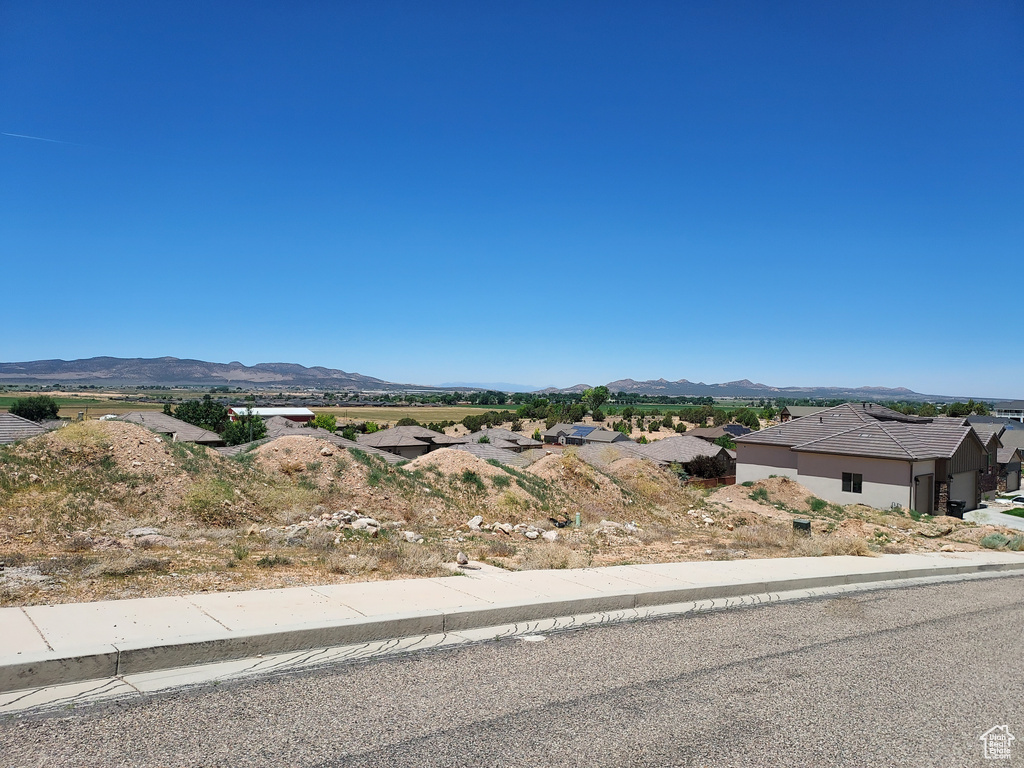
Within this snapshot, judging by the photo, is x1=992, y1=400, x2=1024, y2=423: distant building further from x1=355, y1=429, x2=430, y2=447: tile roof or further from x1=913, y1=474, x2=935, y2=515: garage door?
x1=355, y1=429, x2=430, y2=447: tile roof

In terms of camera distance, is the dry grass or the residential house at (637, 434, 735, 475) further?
the residential house at (637, 434, 735, 475)

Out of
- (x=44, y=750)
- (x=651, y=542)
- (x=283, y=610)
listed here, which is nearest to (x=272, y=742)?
(x=44, y=750)

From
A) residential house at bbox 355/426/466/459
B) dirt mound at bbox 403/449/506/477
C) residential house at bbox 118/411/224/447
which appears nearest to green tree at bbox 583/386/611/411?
residential house at bbox 355/426/466/459

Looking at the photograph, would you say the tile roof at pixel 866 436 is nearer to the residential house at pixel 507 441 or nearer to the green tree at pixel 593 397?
the residential house at pixel 507 441

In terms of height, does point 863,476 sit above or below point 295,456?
below

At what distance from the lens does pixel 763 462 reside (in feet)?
151

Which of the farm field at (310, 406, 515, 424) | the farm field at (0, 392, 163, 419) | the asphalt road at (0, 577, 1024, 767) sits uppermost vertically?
the asphalt road at (0, 577, 1024, 767)

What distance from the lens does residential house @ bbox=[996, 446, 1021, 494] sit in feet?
193

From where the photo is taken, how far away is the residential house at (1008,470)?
58.9 metres

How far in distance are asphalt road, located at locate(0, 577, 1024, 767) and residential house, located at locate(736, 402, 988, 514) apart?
3351cm

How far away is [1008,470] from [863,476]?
99.0ft

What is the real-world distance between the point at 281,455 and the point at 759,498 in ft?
84.0

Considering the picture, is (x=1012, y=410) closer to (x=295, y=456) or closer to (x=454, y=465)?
(x=454, y=465)

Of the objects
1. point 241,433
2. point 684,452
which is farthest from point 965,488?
point 241,433
